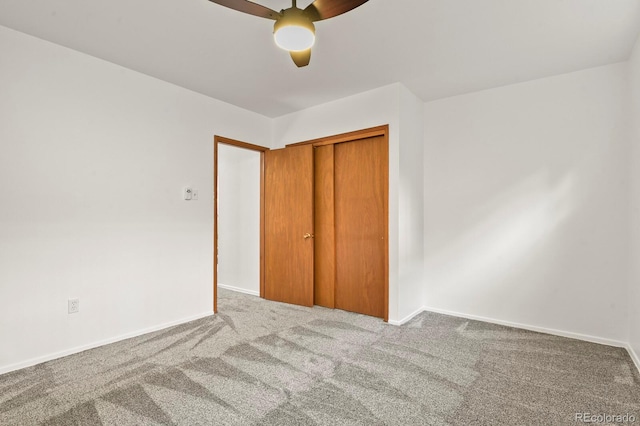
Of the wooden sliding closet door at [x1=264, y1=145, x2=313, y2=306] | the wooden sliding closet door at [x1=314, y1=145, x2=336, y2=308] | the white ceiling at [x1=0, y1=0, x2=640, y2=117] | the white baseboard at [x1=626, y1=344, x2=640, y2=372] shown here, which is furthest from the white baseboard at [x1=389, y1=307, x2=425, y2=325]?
the white ceiling at [x1=0, y1=0, x2=640, y2=117]

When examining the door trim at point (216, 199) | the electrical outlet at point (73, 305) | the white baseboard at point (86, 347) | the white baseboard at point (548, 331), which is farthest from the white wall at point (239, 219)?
the white baseboard at point (548, 331)

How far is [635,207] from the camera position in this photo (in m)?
2.61

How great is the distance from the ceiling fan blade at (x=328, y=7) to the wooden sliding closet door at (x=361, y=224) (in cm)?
189

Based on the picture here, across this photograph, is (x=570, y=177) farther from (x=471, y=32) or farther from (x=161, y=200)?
(x=161, y=200)

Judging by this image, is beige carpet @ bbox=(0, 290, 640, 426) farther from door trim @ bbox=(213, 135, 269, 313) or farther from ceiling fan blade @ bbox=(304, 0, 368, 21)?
ceiling fan blade @ bbox=(304, 0, 368, 21)

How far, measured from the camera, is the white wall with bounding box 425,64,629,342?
289 cm

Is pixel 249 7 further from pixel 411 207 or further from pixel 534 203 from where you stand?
pixel 534 203

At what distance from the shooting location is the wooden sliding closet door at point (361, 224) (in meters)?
3.59

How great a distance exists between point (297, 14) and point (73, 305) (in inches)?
112

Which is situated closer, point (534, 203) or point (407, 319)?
point (534, 203)

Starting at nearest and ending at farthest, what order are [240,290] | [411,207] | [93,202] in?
1. [93,202]
2. [411,207]
3. [240,290]

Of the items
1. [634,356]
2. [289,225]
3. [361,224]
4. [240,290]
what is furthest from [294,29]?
[240,290]

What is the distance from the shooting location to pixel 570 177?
305cm

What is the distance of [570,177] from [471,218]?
97 centimetres
